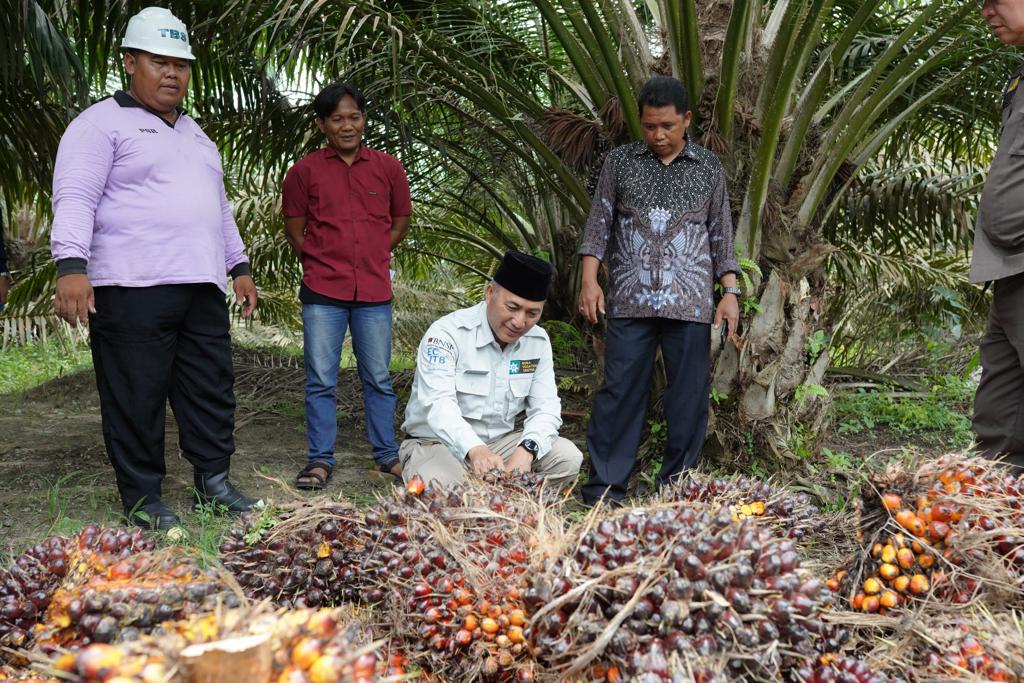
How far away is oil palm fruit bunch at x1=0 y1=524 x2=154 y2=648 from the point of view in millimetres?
1556

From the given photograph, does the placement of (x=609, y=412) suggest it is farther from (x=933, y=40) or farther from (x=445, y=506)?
(x=933, y=40)

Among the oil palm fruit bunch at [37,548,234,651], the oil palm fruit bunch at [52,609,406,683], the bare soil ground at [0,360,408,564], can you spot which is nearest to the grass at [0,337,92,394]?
the bare soil ground at [0,360,408,564]

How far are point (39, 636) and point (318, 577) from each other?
0.52 meters

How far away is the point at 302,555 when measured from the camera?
1751 mm

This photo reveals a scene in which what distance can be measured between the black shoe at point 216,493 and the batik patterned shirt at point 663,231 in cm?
172

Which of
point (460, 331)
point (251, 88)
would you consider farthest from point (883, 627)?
point (251, 88)

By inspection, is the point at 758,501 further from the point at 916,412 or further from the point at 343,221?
the point at 916,412

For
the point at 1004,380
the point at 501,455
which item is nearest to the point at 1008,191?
the point at 1004,380

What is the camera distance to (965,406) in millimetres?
6203

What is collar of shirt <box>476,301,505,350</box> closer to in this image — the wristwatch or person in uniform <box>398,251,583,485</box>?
person in uniform <box>398,251,583,485</box>

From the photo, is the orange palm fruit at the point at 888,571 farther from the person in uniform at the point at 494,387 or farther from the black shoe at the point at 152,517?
the black shoe at the point at 152,517

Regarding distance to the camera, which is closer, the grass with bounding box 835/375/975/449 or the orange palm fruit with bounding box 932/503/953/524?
the orange palm fruit with bounding box 932/503/953/524

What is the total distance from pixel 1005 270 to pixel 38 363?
35.3ft

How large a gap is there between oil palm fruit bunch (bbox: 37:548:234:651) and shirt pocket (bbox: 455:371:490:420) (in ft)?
6.21
